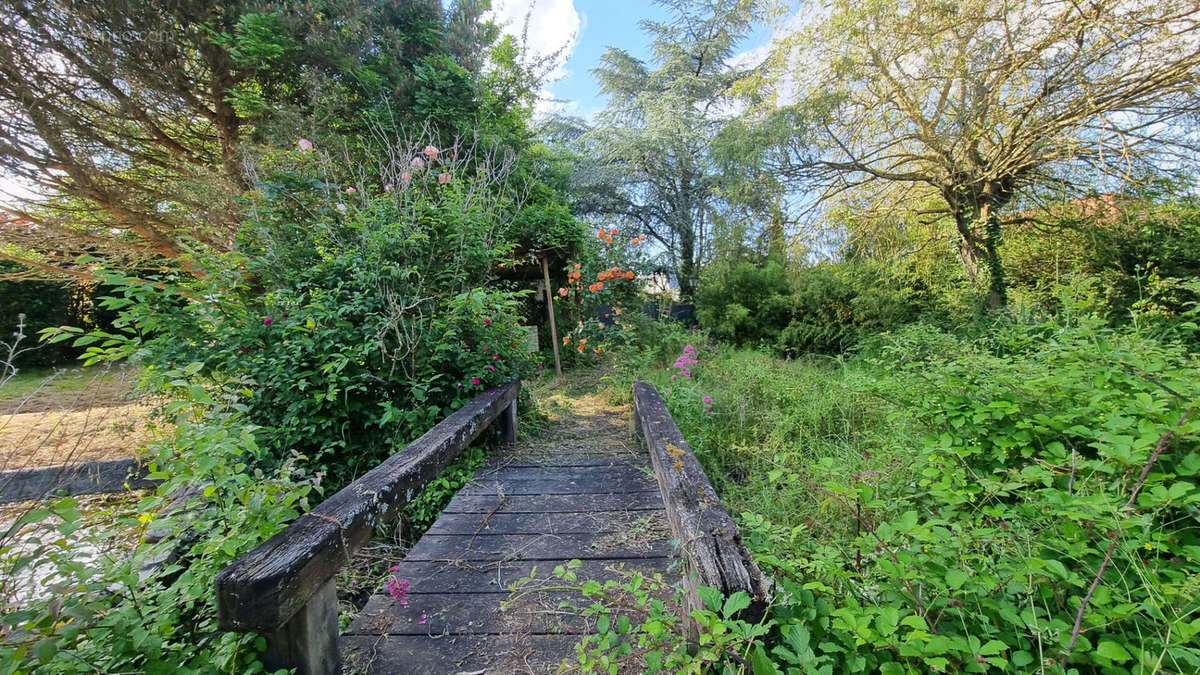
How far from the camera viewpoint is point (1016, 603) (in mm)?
1006

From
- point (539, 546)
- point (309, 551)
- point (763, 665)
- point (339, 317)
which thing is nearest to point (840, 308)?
point (539, 546)

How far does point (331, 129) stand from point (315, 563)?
22.4ft

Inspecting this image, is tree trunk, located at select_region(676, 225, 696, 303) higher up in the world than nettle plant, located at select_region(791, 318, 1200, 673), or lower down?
higher up

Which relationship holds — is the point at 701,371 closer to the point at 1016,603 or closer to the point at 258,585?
the point at 1016,603

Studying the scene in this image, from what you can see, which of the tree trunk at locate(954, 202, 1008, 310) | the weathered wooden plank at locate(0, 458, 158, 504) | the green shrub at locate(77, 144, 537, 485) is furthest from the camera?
the tree trunk at locate(954, 202, 1008, 310)

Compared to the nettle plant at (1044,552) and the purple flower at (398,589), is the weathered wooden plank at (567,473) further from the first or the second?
the nettle plant at (1044,552)

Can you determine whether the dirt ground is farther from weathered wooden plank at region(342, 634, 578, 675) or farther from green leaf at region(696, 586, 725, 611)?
green leaf at region(696, 586, 725, 611)

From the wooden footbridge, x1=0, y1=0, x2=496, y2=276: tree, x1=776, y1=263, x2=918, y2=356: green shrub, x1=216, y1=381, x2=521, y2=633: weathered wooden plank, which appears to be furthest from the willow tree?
x1=216, y1=381, x2=521, y2=633: weathered wooden plank

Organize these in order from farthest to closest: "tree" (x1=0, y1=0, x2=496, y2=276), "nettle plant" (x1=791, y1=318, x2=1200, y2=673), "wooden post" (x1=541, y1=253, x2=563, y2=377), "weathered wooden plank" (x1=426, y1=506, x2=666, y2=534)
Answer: "wooden post" (x1=541, y1=253, x2=563, y2=377) → "tree" (x1=0, y1=0, x2=496, y2=276) → "weathered wooden plank" (x1=426, y1=506, x2=666, y2=534) → "nettle plant" (x1=791, y1=318, x2=1200, y2=673)

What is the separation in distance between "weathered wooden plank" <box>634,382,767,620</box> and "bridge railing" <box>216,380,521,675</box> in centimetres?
99

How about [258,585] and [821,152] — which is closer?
[258,585]

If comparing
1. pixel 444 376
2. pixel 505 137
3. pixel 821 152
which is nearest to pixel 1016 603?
pixel 444 376

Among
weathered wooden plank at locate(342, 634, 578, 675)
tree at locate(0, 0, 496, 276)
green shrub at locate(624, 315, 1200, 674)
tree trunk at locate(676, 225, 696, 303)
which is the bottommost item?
weathered wooden plank at locate(342, 634, 578, 675)

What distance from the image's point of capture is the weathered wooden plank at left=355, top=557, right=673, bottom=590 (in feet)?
5.74
